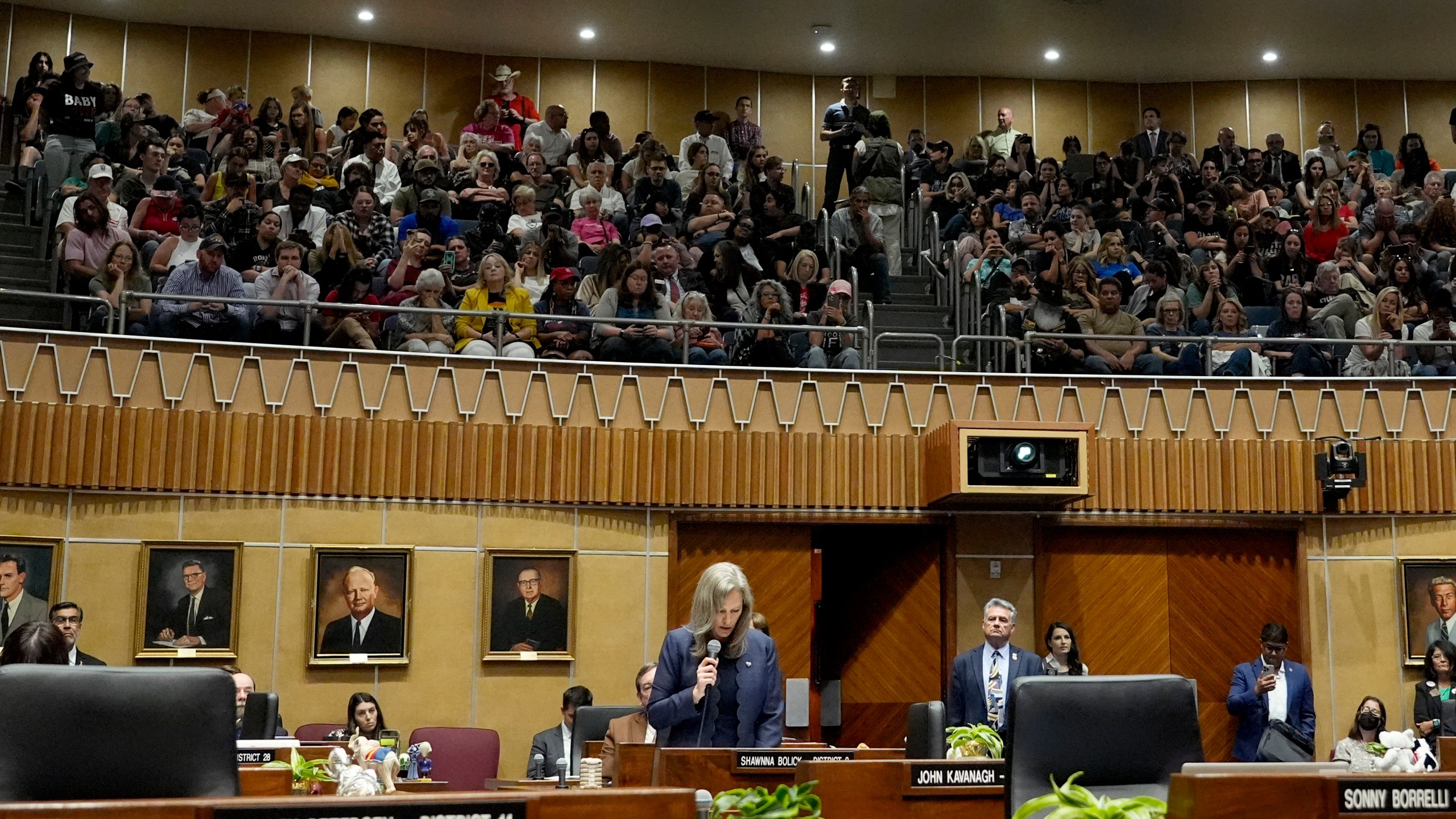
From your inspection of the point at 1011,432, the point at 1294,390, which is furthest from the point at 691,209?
the point at 1294,390

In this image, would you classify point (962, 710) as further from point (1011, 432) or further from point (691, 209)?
point (691, 209)

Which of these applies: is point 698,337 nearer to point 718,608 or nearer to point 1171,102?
point 718,608

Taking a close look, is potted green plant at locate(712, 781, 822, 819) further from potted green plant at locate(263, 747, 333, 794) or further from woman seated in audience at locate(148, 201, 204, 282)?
woman seated in audience at locate(148, 201, 204, 282)

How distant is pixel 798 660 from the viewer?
1043cm

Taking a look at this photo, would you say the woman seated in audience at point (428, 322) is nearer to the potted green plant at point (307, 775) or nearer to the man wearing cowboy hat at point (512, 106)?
the man wearing cowboy hat at point (512, 106)

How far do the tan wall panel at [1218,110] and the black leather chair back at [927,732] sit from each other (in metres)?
12.8

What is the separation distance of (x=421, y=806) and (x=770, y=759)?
233 cm

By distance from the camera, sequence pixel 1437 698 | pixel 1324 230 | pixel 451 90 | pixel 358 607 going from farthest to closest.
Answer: pixel 451 90 < pixel 1324 230 < pixel 358 607 < pixel 1437 698

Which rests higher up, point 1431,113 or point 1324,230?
point 1431,113

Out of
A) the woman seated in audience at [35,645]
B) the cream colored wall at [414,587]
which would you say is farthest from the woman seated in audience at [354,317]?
the woman seated in audience at [35,645]

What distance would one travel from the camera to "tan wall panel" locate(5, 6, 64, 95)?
48.8ft

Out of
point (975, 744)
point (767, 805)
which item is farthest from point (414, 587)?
point (767, 805)

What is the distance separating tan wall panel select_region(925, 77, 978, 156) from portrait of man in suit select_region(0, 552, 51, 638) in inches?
433

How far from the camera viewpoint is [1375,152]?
15.1m
